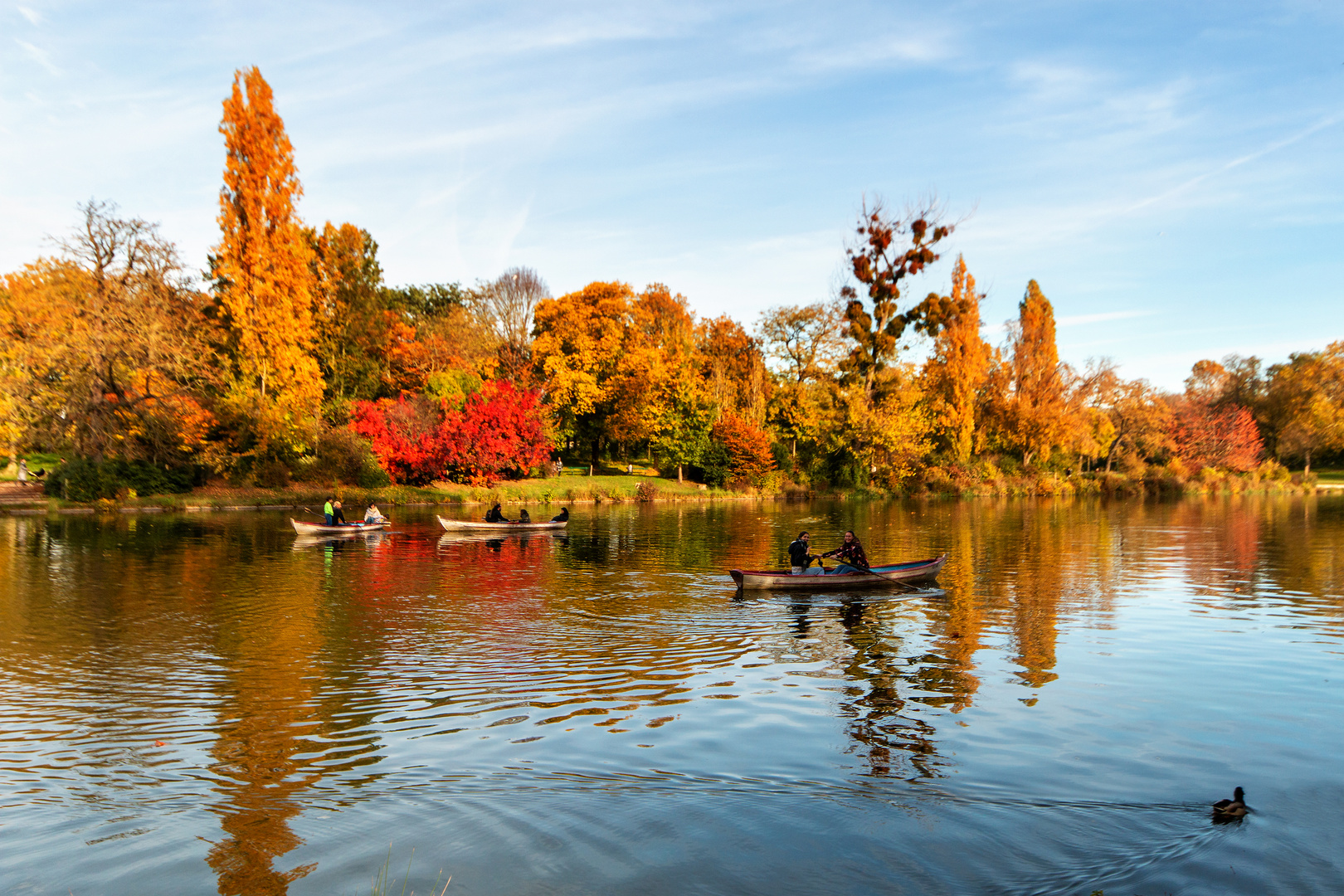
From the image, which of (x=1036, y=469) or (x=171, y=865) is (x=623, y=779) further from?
(x=1036, y=469)

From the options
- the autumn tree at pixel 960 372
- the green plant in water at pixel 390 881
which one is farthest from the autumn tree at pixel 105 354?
the autumn tree at pixel 960 372

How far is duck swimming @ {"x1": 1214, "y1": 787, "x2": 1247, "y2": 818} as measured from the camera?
24.3 ft

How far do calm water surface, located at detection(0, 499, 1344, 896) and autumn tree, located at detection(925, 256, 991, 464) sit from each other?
45016mm

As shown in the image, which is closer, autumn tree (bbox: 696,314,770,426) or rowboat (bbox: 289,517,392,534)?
rowboat (bbox: 289,517,392,534)

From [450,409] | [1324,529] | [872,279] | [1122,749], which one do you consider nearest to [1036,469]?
[872,279]

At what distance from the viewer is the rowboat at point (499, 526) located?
105 feet

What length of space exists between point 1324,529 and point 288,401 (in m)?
50.8

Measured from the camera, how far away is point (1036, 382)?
67.8 meters

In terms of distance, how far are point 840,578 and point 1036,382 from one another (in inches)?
2189

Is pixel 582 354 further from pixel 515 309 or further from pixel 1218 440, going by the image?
pixel 1218 440

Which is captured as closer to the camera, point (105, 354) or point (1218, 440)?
point (105, 354)

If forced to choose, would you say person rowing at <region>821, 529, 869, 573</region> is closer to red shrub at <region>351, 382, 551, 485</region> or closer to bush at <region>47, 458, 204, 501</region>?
red shrub at <region>351, 382, 551, 485</region>

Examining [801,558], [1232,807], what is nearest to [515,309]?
[801,558]

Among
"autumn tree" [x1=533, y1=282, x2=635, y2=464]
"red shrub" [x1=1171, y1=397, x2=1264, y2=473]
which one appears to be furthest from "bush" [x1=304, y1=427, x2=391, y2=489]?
"red shrub" [x1=1171, y1=397, x2=1264, y2=473]
